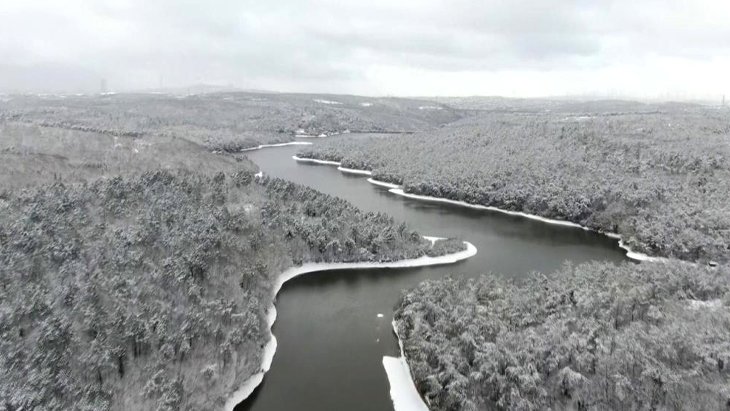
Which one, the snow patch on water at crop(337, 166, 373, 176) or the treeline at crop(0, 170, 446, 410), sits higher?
the treeline at crop(0, 170, 446, 410)

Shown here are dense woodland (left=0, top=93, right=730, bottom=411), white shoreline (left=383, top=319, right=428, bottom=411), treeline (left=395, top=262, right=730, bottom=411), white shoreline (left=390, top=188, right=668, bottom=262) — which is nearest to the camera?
treeline (left=395, top=262, right=730, bottom=411)

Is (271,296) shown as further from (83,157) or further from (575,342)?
(83,157)

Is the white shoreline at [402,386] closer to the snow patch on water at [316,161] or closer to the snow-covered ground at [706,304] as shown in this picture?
the snow-covered ground at [706,304]

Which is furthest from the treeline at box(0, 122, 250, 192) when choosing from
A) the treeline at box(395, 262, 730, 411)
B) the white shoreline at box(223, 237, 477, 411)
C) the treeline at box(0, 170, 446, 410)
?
the treeline at box(395, 262, 730, 411)

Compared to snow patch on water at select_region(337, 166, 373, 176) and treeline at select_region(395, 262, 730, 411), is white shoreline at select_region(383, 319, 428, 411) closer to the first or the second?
treeline at select_region(395, 262, 730, 411)

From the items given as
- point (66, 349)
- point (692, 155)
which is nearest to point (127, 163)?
point (66, 349)

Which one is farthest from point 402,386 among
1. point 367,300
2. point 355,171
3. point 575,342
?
point 355,171
